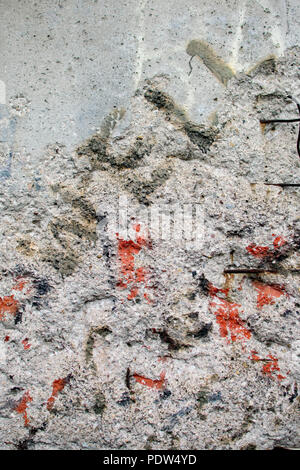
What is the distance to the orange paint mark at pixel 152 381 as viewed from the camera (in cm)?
106

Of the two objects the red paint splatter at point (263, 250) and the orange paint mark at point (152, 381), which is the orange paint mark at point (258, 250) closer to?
the red paint splatter at point (263, 250)

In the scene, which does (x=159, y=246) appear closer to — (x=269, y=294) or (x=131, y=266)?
(x=131, y=266)

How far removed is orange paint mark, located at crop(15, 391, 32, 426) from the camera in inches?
42.0

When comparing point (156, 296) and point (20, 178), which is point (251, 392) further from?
point (20, 178)

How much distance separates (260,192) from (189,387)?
21.6 inches

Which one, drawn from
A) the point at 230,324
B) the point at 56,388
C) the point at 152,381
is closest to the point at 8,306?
the point at 56,388


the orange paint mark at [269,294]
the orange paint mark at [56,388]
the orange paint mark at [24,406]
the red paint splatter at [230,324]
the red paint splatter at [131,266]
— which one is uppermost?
the red paint splatter at [131,266]

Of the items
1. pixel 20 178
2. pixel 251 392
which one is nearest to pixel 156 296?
pixel 251 392

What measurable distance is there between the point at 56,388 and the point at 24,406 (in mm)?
98

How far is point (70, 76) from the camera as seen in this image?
3.59ft

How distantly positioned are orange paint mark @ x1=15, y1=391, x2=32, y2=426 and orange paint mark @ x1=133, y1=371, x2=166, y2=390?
0.95ft

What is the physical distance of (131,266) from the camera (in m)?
1.06

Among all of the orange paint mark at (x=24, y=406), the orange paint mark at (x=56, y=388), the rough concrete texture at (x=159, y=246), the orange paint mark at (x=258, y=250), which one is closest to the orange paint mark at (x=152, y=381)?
the rough concrete texture at (x=159, y=246)

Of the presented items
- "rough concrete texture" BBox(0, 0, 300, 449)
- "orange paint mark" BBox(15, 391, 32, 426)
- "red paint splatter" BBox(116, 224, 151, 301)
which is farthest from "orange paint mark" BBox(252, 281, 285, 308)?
"orange paint mark" BBox(15, 391, 32, 426)
